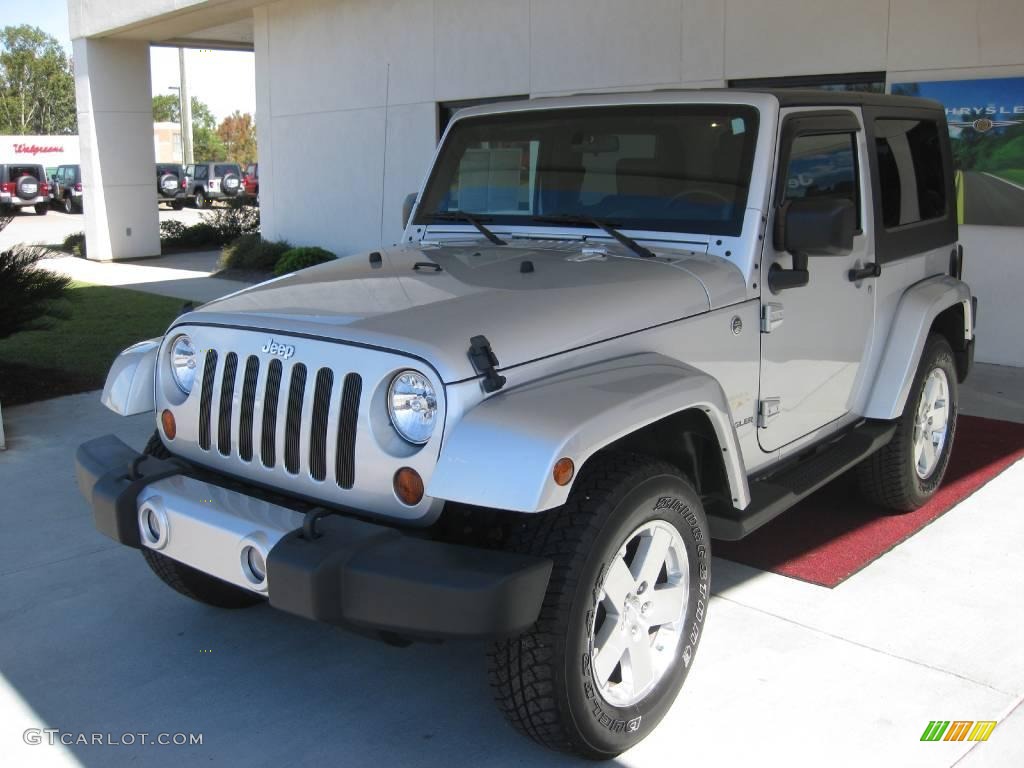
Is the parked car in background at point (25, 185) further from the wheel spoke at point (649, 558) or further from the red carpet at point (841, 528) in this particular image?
the wheel spoke at point (649, 558)

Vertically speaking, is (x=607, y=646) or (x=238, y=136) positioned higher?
(x=238, y=136)

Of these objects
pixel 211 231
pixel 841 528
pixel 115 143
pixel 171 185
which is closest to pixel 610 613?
pixel 841 528

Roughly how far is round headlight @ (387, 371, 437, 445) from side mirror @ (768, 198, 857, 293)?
154 centimetres

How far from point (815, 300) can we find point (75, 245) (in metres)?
19.4

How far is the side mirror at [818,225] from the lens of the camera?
3.51m

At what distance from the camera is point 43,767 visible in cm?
304

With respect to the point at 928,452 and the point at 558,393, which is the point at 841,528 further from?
the point at 558,393

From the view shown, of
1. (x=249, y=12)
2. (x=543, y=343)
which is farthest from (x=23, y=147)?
(x=543, y=343)

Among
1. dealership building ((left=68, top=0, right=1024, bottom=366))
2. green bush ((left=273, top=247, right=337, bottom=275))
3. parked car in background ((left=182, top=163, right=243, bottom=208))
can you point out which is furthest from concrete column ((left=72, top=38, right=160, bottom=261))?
parked car in background ((left=182, top=163, right=243, bottom=208))

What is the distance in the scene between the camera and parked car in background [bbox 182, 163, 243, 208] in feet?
116

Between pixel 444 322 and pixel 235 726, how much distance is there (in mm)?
1455

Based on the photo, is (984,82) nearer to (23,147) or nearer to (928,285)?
(928,285)

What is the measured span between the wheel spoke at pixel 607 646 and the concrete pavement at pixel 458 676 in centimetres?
30

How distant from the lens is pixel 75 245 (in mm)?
20484
